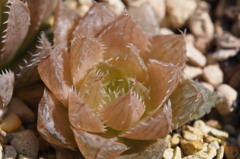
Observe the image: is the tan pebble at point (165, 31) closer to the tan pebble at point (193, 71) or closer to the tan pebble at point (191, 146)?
the tan pebble at point (193, 71)

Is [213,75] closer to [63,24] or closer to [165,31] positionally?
[165,31]

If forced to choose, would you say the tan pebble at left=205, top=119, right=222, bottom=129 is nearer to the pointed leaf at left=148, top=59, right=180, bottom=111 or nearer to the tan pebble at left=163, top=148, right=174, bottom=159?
the tan pebble at left=163, top=148, right=174, bottom=159

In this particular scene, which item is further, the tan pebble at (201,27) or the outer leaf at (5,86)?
the tan pebble at (201,27)

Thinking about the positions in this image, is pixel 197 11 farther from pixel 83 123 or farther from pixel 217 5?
pixel 83 123

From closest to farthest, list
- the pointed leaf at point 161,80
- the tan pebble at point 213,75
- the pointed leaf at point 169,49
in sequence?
the pointed leaf at point 161,80 → the pointed leaf at point 169,49 → the tan pebble at point 213,75

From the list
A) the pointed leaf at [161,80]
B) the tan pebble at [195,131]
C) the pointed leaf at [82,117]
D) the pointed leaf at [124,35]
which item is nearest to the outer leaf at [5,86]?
the pointed leaf at [82,117]

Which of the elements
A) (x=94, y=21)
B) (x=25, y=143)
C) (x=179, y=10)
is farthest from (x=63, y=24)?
Result: (x=179, y=10)
